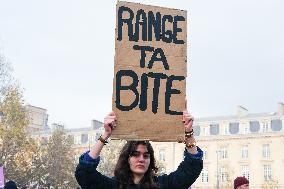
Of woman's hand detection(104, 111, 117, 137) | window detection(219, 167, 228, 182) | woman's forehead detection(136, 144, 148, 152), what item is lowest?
window detection(219, 167, 228, 182)

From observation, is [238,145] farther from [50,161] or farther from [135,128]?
[135,128]

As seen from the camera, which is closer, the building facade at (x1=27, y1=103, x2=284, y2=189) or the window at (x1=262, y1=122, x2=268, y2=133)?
the building facade at (x1=27, y1=103, x2=284, y2=189)

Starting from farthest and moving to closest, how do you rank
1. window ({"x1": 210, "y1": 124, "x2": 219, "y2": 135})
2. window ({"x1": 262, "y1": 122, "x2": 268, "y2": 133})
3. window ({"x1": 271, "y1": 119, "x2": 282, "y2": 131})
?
window ({"x1": 210, "y1": 124, "x2": 219, "y2": 135}) → window ({"x1": 262, "y1": 122, "x2": 268, "y2": 133}) → window ({"x1": 271, "y1": 119, "x2": 282, "y2": 131})

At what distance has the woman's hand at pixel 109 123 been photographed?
4723 mm

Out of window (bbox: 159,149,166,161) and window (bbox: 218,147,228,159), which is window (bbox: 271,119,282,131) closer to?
window (bbox: 218,147,228,159)

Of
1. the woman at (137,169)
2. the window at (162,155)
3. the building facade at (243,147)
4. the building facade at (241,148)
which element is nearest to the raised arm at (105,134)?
the woman at (137,169)

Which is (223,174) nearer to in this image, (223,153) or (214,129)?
(223,153)

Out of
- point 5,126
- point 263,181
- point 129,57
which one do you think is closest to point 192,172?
point 129,57

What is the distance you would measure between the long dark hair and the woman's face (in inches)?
1.3

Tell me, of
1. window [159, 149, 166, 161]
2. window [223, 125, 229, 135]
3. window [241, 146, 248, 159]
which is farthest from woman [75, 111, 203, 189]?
window [159, 149, 166, 161]

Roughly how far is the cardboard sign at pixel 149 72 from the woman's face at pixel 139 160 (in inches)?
4.6

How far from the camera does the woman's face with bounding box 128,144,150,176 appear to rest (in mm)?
4730

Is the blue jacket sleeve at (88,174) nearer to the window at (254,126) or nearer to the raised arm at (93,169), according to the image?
the raised arm at (93,169)

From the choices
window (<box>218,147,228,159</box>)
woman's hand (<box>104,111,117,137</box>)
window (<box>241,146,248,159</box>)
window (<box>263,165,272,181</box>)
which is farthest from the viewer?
window (<box>218,147,228,159</box>)
